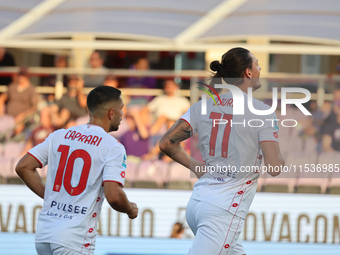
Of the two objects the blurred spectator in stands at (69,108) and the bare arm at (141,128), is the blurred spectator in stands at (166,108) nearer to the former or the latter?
the bare arm at (141,128)

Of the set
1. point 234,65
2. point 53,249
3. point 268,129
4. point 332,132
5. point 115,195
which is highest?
point 234,65

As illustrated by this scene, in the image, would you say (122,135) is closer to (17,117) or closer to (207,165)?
(17,117)

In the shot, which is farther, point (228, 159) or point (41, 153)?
point (228, 159)

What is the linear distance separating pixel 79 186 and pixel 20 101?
594 centimetres

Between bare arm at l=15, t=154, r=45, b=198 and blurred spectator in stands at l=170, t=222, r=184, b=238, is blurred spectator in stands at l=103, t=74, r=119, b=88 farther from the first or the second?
bare arm at l=15, t=154, r=45, b=198

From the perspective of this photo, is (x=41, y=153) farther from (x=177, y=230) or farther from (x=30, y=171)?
(x=177, y=230)

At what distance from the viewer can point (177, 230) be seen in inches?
265

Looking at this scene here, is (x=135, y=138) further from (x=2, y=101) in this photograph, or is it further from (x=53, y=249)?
(x=53, y=249)

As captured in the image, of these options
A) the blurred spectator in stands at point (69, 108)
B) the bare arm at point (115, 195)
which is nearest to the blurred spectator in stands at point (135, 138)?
the blurred spectator in stands at point (69, 108)

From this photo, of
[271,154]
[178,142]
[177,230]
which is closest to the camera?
[271,154]

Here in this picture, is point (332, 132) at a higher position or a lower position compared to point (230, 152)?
lower

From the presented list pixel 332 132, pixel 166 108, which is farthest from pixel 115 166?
pixel 332 132

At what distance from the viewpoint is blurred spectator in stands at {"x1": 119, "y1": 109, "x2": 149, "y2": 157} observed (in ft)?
27.2

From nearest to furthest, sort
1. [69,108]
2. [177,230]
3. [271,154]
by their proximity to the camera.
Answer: [271,154] → [177,230] → [69,108]
